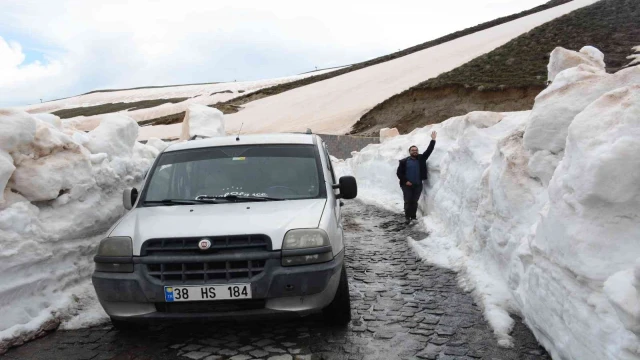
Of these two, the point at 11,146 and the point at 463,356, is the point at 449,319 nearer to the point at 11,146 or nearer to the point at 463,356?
the point at 463,356

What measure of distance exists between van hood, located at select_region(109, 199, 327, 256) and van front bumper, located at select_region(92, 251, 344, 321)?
23 cm

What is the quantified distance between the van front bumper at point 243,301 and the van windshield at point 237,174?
3.41 feet

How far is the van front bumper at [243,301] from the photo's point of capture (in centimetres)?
438

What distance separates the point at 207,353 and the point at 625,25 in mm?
42017

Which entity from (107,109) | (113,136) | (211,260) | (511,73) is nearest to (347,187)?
(211,260)

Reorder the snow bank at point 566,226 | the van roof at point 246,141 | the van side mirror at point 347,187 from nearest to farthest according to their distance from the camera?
1. the snow bank at point 566,226
2. the van side mirror at point 347,187
3. the van roof at point 246,141

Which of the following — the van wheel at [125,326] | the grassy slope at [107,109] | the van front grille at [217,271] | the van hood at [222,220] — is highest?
the van hood at [222,220]

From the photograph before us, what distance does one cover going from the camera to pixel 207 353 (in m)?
4.54

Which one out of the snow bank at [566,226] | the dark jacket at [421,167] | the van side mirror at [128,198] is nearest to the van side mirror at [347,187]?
the snow bank at [566,226]

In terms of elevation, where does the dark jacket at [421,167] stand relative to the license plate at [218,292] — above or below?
below

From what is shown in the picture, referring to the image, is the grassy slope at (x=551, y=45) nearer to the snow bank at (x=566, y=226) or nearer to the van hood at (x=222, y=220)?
the snow bank at (x=566, y=226)

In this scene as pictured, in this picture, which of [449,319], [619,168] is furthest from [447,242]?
[619,168]

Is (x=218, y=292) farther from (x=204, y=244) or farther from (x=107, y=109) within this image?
(x=107, y=109)

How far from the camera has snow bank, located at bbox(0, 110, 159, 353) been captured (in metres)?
5.05
